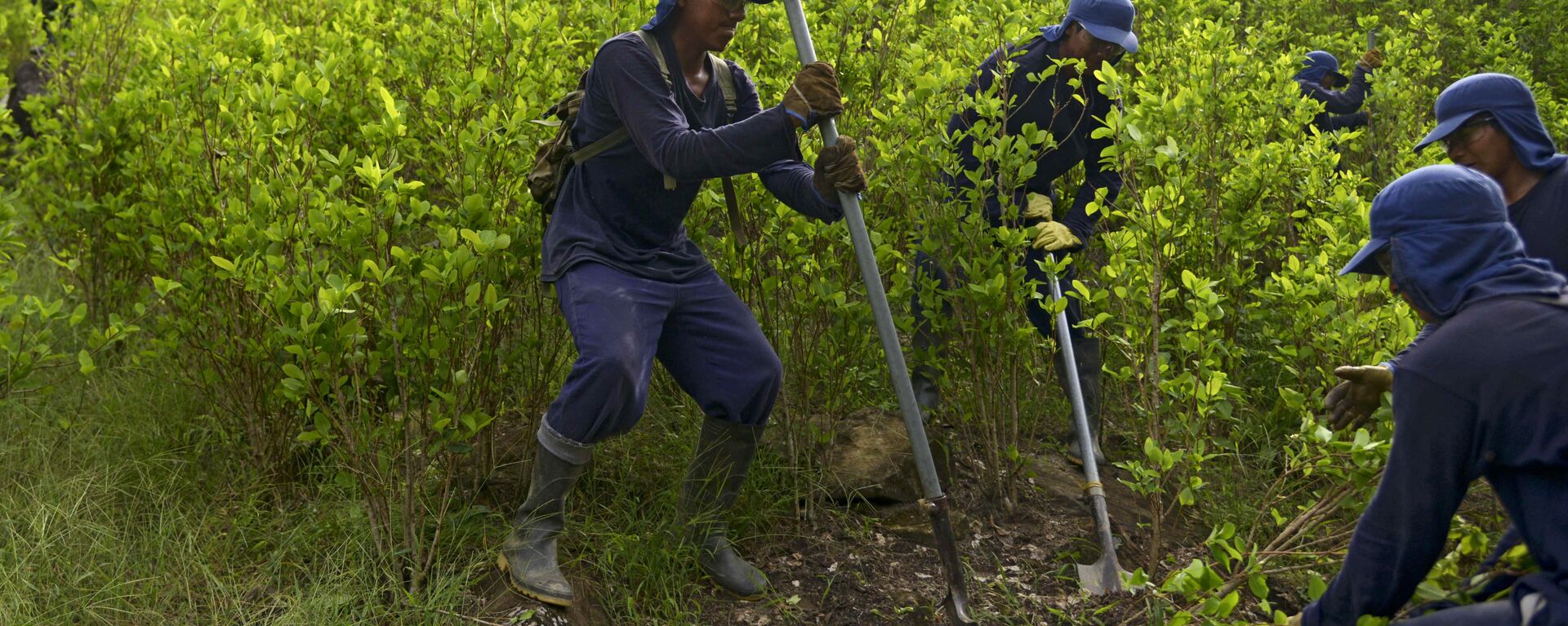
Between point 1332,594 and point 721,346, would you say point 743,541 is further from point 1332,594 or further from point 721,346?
point 1332,594

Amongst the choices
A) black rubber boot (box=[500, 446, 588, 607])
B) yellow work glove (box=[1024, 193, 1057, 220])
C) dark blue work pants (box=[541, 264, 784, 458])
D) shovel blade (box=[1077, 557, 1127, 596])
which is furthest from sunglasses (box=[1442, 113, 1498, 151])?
black rubber boot (box=[500, 446, 588, 607])

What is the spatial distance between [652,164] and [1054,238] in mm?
1569

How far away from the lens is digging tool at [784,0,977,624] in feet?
11.0

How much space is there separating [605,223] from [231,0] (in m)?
2.22

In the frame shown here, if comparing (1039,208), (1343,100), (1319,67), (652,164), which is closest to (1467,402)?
(652,164)

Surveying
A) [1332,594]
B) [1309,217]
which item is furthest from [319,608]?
[1309,217]

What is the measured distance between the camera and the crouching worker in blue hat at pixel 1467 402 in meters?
2.03

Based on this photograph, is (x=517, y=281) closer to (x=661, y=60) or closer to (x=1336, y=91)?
(x=661, y=60)

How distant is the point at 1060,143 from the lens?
15.2ft

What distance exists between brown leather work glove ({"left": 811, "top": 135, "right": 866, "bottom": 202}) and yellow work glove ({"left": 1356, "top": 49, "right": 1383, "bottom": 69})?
19.4ft

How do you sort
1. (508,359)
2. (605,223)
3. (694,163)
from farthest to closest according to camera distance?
(508,359) < (605,223) < (694,163)

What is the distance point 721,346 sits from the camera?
11.3ft

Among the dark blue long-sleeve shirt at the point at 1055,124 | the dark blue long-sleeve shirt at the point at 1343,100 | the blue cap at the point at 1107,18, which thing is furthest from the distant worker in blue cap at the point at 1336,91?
the blue cap at the point at 1107,18

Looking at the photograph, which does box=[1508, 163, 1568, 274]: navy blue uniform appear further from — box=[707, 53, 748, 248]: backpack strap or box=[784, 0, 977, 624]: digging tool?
box=[707, 53, 748, 248]: backpack strap
